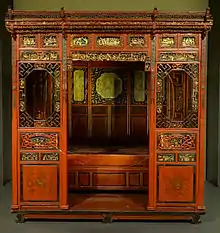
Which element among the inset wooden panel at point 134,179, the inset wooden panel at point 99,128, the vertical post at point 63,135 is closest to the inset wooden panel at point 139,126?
the inset wooden panel at point 99,128

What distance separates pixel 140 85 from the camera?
6.76 metres

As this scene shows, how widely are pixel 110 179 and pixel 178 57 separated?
1.80 meters

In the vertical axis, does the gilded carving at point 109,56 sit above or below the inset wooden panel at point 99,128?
above

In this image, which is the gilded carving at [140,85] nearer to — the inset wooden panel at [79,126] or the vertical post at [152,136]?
the inset wooden panel at [79,126]

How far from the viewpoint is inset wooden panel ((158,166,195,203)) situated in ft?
16.9

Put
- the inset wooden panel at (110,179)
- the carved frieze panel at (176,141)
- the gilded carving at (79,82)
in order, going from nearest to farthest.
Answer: the carved frieze panel at (176,141), the inset wooden panel at (110,179), the gilded carving at (79,82)

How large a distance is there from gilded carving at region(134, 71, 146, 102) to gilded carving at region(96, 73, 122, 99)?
0.22 m

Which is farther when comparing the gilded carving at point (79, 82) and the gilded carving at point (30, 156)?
the gilded carving at point (79, 82)

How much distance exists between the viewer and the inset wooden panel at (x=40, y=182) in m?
5.17

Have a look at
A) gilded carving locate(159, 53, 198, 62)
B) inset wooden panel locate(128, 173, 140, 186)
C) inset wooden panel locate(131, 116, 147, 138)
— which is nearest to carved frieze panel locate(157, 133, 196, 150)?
gilded carving locate(159, 53, 198, 62)

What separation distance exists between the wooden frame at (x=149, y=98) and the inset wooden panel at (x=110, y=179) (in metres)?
0.77

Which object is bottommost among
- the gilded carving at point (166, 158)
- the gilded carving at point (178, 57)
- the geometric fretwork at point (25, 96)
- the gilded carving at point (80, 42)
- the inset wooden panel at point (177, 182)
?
the inset wooden panel at point (177, 182)

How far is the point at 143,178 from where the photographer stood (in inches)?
237

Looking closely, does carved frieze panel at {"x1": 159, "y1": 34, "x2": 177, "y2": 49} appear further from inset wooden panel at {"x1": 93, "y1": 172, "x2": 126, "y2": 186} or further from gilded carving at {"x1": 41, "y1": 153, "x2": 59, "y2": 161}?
inset wooden panel at {"x1": 93, "y1": 172, "x2": 126, "y2": 186}
